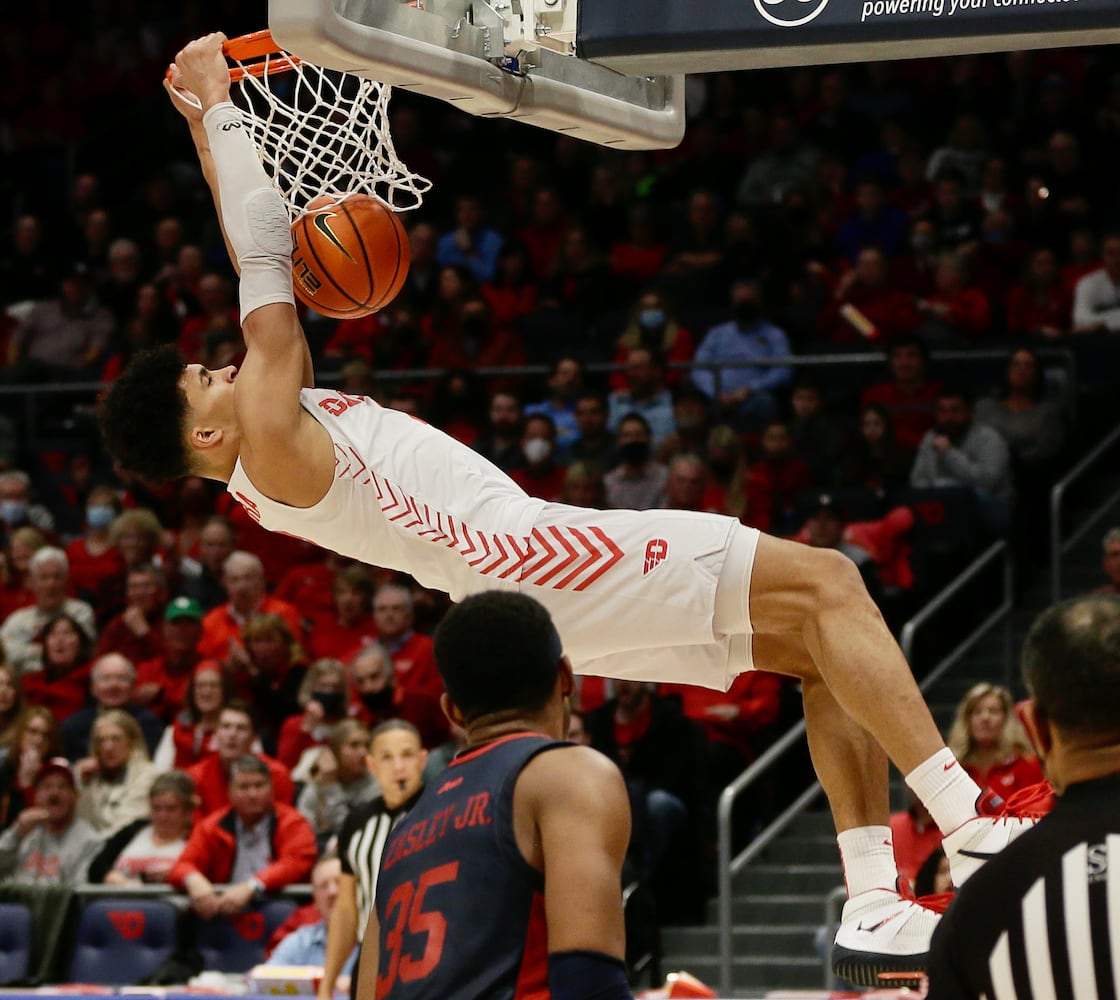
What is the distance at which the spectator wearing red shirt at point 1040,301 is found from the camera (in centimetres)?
1274

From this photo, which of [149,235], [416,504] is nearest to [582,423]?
[149,235]

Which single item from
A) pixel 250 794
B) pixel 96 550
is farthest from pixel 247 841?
pixel 96 550

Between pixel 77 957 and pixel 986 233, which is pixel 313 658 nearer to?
pixel 77 957

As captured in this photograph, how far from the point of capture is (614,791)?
3.47 m

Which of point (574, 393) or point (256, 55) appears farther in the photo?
point (574, 393)

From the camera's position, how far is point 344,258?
5285 mm

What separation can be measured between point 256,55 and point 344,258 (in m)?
0.70

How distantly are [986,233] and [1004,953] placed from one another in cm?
1087

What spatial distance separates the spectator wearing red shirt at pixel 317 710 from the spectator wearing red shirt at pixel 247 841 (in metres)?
0.73

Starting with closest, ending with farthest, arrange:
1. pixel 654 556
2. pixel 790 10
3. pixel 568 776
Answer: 1. pixel 568 776
2. pixel 790 10
3. pixel 654 556

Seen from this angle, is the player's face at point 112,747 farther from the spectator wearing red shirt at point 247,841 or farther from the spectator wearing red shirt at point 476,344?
the spectator wearing red shirt at point 476,344

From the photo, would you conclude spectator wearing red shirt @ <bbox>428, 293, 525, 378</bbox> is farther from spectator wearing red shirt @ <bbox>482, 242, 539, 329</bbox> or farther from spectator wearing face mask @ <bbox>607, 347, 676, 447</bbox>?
spectator wearing face mask @ <bbox>607, 347, 676, 447</bbox>

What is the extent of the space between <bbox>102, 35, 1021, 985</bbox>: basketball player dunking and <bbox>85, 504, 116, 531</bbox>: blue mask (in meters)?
8.02

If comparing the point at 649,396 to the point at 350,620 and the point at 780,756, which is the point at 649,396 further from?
the point at 780,756
